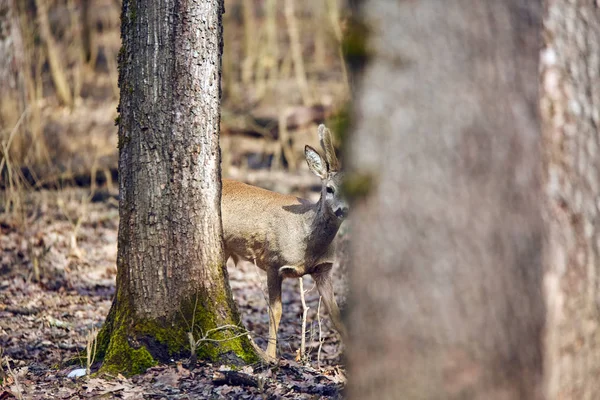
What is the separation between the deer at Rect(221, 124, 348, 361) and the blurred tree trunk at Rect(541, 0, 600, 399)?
3.77 m

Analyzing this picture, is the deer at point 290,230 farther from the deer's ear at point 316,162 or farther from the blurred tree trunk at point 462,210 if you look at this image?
the blurred tree trunk at point 462,210

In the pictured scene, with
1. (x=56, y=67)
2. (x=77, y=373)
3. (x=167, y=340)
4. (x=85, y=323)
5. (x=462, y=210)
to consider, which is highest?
(x=56, y=67)

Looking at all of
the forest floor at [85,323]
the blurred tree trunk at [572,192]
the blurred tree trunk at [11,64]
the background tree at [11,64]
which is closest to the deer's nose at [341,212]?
the forest floor at [85,323]

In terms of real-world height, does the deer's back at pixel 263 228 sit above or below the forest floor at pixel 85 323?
above

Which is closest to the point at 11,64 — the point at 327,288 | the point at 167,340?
the point at 327,288

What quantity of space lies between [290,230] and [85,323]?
1.97 meters

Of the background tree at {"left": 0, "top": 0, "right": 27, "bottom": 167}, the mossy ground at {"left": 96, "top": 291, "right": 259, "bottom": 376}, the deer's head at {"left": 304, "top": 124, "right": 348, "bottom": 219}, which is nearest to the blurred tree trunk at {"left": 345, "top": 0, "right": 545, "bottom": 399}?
the mossy ground at {"left": 96, "top": 291, "right": 259, "bottom": 376}

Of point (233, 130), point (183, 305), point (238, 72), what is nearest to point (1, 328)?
point (183, 305)

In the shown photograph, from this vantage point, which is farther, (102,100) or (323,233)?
Answer: (102,100)

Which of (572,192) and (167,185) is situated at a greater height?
(572,192)

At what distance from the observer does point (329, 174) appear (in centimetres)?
711

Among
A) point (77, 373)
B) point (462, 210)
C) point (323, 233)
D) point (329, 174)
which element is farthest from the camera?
point (329, 174)

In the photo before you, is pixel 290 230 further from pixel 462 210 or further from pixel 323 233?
pixel 462 210

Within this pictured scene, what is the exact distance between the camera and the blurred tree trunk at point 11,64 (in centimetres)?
1100
